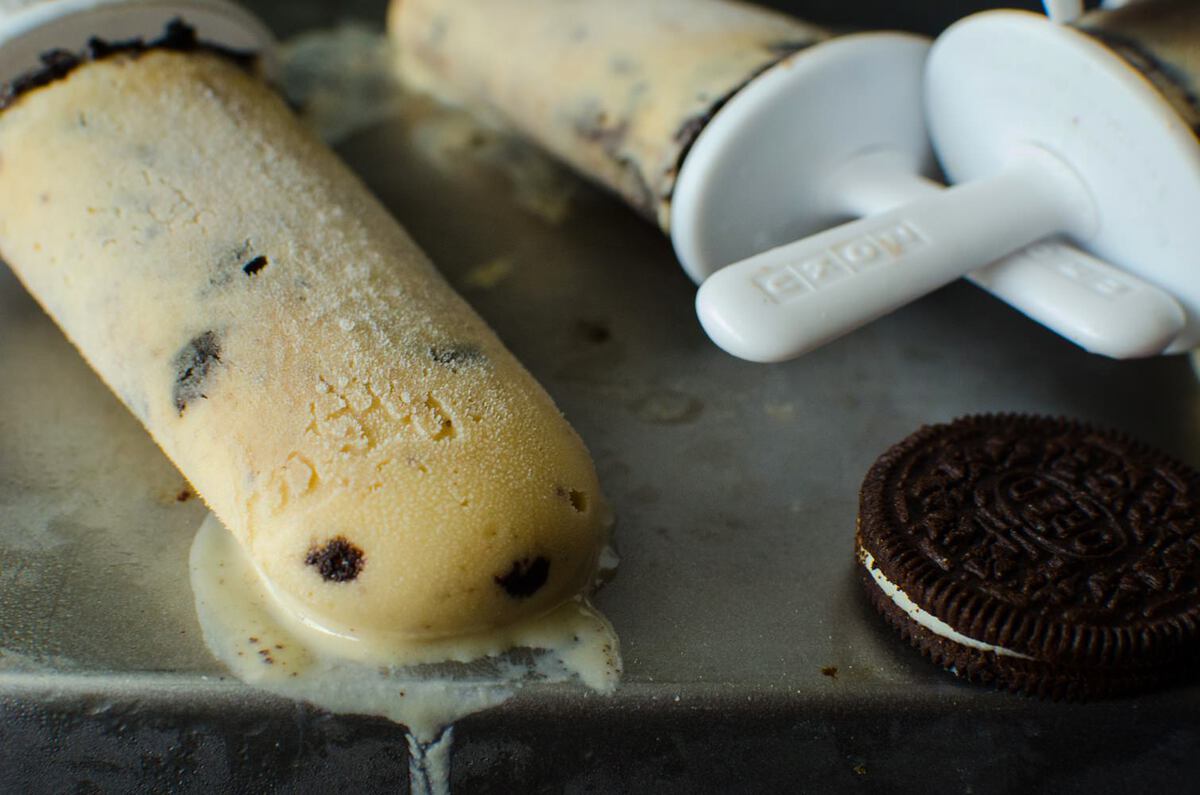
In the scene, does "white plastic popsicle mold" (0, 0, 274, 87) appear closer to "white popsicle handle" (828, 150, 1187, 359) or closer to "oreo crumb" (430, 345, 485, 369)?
"oreo crumb" (430, 345, 485, 369)

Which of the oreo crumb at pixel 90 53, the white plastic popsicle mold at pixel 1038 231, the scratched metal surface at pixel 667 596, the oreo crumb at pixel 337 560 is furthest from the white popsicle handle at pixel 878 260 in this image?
the oreo crumb at pixel 90 53

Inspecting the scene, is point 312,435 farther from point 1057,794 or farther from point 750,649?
point 1057,794

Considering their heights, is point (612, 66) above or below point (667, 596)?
above

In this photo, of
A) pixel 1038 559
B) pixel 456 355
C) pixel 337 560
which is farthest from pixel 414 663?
pixel 1038 559

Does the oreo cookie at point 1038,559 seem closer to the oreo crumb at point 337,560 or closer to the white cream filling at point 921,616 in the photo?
the white cream filling at point 921,616

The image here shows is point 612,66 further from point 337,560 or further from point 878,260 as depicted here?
point 337,560

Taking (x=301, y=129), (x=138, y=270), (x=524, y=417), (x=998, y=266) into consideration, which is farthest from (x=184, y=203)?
(x=998, y=266)

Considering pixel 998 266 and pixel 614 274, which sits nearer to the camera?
pixel 998 266
